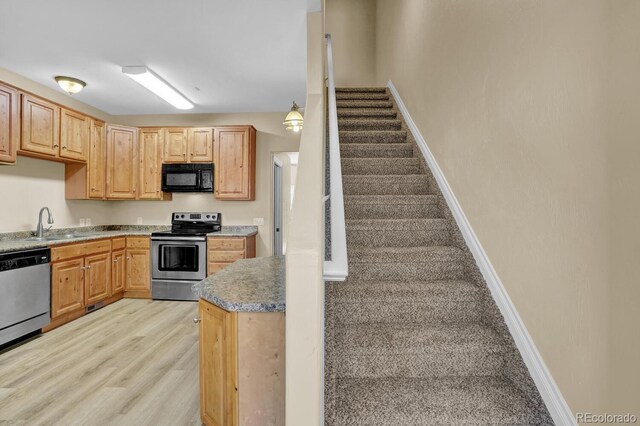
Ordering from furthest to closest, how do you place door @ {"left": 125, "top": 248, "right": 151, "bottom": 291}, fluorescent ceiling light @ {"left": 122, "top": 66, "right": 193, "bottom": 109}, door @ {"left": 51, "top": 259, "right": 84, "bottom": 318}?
door @ {"left": 125, "top": 248, "right": 151, "bottom": 291}
fluorescent ceiling light @ {"left": 122, "top": 66, "right": 193, "bottom": 109}
door @ {"left": 51, "top": 259, "right": 84, "bottom": 318}

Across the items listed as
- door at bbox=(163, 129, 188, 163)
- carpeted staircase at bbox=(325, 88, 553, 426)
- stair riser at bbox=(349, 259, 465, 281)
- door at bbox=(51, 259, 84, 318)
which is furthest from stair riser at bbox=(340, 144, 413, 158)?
door at bbox=(51, 259, 84, 318)

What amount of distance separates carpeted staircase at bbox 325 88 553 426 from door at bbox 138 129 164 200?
335cm

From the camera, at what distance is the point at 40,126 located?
3643 mm

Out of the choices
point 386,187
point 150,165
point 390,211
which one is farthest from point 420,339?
point 150,165

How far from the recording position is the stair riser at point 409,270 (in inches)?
87.9

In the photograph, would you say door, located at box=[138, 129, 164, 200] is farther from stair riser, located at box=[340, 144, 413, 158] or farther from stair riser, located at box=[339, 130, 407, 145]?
stair riser, located at box=[340, 144, 413, 158]

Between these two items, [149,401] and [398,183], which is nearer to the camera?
[149,401]

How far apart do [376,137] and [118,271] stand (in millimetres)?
3671

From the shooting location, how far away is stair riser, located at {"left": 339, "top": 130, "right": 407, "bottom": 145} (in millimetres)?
3502

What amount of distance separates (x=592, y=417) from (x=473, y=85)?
6.04 feet

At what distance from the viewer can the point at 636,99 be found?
1108mm

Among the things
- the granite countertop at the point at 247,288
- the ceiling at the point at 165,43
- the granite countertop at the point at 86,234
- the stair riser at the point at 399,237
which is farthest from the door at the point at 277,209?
the granite countertop at the point at 247,288

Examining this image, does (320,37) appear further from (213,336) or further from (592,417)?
(592,417)

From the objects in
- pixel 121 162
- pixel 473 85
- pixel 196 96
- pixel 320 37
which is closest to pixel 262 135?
pixel 196 96
